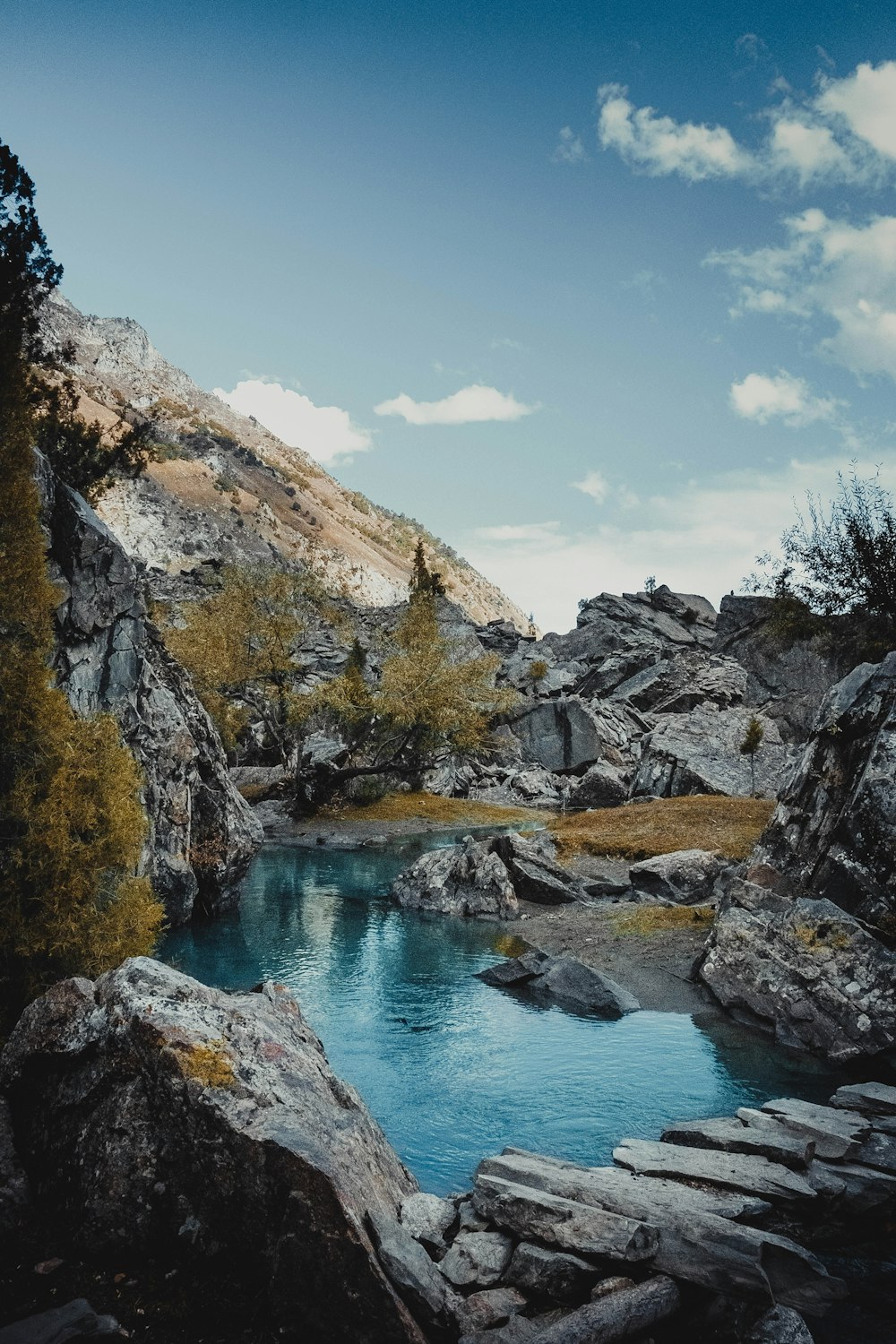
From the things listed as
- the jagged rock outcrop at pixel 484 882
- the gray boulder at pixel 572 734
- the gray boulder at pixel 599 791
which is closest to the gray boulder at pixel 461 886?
the jagged rock outcrop at pixel 484 882

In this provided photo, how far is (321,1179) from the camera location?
793 centimetres

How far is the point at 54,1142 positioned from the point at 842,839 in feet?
61.3

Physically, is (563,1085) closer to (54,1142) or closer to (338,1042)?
(338,1042)

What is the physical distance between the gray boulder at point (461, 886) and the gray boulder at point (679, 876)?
5762 mm

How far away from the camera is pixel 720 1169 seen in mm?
11492

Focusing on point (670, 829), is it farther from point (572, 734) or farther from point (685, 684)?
point (685, 684)

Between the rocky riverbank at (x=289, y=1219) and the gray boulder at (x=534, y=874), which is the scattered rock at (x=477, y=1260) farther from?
the gray boulder at (x=534, y=874)

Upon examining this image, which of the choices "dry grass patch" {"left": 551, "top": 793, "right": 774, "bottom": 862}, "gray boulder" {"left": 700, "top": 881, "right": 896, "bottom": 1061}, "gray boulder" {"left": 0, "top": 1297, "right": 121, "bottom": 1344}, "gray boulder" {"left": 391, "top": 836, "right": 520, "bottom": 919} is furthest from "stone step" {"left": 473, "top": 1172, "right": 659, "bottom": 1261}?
"dry grass patch" {"left": 551, "top": 793, "right": 774, "bottom": 862}

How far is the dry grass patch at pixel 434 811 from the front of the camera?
187ft

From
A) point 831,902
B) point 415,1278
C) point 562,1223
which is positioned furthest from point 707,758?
point 415,1278

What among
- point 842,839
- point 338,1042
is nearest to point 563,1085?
point 338,1042

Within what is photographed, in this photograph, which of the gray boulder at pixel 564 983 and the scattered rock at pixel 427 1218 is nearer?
the scattered rock at pixel 427 1218

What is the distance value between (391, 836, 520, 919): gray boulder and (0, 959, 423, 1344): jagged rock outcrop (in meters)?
21.8

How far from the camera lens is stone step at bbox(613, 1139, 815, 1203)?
11117 mm
